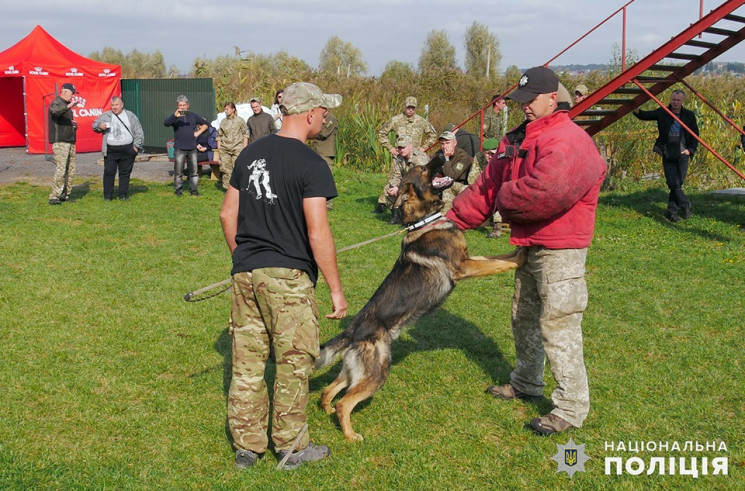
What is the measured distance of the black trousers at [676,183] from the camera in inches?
430

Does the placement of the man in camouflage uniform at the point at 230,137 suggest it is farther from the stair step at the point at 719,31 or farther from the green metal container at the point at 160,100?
the stair step at the point at 719,31

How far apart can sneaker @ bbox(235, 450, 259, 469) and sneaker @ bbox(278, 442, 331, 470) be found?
0.16 m

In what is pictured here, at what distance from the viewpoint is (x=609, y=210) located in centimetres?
1195

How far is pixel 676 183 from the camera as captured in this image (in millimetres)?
10906

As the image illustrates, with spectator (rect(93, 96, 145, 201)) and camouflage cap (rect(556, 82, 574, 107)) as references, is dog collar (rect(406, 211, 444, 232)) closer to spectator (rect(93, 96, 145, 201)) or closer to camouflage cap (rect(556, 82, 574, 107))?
camouflage cap (rect(556, 82, 574, 107))

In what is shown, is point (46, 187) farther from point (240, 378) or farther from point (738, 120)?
point (738, 120)

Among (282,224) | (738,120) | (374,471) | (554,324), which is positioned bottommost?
(374,471)

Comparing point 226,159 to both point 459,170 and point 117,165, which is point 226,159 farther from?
point 459,170

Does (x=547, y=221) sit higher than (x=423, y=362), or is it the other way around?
(x=547, y=221)

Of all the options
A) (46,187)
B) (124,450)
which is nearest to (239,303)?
(124,450)

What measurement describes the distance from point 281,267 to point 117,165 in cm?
1025

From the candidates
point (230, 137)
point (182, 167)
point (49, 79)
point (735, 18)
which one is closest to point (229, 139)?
point (230, 137)

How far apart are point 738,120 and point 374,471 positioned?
14.5 m

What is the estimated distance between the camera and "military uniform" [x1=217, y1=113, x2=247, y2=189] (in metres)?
13.8
